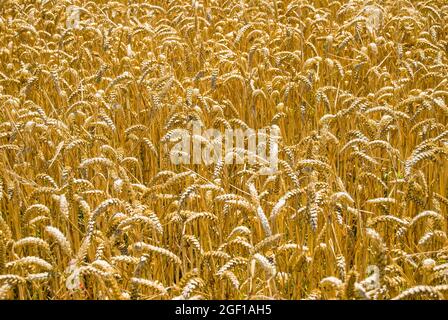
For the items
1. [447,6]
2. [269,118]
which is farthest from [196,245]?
[447,6]

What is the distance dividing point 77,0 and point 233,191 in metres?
3.41

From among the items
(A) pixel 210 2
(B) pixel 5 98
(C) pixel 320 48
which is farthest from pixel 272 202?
(A) pixel 210 2

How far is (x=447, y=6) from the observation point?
4.95 meters

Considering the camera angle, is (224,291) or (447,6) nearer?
(224,291)

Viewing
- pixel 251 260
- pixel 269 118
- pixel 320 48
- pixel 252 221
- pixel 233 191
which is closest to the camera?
pixel 251 260

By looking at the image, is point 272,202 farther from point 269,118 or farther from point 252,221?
point 269,118

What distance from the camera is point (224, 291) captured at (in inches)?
87.0

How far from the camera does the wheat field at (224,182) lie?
6.62ft

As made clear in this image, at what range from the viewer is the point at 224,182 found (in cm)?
277

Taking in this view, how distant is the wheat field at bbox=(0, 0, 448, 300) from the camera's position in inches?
79.4

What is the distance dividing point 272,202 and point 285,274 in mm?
410

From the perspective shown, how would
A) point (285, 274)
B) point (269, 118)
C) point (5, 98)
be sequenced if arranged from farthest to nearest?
point (269, 118) < point (5, 98) < point (285, 274)
